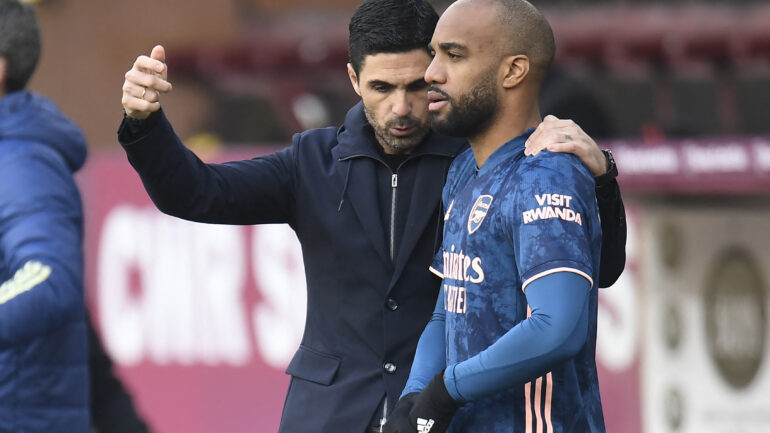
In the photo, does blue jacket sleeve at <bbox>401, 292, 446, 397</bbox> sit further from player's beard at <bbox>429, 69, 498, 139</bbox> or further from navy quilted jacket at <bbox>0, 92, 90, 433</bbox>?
navy quilted jacket at <bbox>0, 92, 90, 433</bbox>

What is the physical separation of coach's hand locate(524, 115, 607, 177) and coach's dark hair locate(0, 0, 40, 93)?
1.71m

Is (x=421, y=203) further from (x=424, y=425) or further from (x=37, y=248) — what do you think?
(x=37, y=248)

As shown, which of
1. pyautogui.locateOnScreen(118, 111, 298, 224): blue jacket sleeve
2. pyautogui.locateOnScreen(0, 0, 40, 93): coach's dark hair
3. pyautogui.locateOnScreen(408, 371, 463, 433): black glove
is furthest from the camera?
pyautogui.locateOnScreen(0, 0, 40, 93): coach's dark hair

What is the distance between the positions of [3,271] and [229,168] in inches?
26.7

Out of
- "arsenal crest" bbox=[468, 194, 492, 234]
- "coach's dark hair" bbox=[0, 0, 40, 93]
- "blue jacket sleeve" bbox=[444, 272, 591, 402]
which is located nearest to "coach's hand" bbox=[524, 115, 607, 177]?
"arsenal crest" bbox=[468, 194, 492, 234]

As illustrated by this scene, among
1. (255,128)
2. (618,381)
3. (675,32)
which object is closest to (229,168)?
(618,381)

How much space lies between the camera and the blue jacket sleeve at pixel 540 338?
3055 mm

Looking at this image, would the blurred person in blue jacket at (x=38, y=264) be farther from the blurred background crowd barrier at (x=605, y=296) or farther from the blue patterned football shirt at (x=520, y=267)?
the blurred background crowd barrier at (x=605, y=296)

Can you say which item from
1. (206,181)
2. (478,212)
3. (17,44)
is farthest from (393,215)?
(17,44)

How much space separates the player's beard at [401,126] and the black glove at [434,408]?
826mm

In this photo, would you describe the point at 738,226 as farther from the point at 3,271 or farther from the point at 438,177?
the point at 3,271

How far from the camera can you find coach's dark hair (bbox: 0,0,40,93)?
4.26 meters

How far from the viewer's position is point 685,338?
7797 mm

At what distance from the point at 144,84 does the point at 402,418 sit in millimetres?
1023
